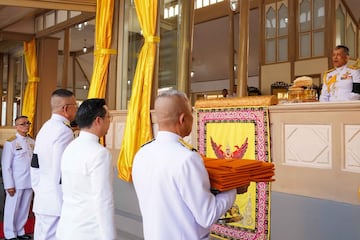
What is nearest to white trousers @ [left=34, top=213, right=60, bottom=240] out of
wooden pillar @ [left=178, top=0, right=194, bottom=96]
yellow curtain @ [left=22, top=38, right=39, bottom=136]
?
wooden pillar @ [left=178, top=0, right=194, bottom=96]

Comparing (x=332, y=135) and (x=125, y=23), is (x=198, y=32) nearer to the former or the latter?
(x=125, y=23)

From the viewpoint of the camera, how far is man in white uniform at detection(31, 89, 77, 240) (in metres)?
2.66

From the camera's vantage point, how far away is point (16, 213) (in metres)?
4.37

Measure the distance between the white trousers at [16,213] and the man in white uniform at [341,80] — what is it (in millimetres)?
3288

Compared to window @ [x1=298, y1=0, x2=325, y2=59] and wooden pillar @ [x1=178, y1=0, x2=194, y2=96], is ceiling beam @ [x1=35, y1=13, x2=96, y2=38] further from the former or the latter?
window @ [x1=298, y1=0, x2=325, y2=59]

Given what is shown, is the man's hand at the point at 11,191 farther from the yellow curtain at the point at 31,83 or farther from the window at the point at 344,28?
the window at the point at 344,28

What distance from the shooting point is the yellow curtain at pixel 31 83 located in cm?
762

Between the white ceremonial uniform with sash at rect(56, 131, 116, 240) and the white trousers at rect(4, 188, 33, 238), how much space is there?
2670 millimetres

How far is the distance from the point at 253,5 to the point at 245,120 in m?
6.56

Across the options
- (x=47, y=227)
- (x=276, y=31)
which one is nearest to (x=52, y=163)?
(x=47, y=227)

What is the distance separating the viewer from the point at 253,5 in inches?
366

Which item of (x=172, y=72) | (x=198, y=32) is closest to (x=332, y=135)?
(x=172, y=72)

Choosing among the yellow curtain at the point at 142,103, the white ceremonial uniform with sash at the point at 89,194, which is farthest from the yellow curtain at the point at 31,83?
the white ceremonial uniform with sash at the point at 89,194

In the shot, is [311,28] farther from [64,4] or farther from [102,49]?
[64,4]
